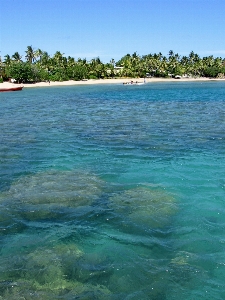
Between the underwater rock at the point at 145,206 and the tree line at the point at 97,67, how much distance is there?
118m

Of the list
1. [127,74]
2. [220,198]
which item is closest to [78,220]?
[220,198]

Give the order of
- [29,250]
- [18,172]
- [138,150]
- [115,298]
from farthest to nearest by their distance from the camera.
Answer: [138,150]
[18,172]
[29,250]
[115,298]

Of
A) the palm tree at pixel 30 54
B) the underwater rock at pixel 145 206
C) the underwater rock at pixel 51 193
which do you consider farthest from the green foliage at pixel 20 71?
the underwater rock at pixel 145 206

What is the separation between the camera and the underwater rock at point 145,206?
1014 centimetres

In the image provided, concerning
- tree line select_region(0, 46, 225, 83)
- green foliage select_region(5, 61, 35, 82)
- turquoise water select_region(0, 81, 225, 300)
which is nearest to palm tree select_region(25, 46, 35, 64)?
tree line select_region(0, 46, 225, 83)

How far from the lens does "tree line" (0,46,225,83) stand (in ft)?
427

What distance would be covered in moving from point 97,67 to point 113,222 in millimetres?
152179

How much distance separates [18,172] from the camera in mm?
15281

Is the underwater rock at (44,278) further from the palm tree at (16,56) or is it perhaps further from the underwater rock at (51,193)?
the palm tree at (16,56)

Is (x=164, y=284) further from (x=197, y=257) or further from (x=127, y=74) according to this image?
(x=127, y=74)

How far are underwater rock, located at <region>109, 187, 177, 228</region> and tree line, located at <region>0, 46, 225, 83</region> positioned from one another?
117541mm

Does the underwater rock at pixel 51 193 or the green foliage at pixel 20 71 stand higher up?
the green foliage at pixel 20 71

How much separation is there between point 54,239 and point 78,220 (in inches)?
48.6

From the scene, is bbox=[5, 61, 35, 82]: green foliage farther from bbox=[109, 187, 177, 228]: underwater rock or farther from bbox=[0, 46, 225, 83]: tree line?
bbox=[109, 187, 177, 228]: underwater rock
